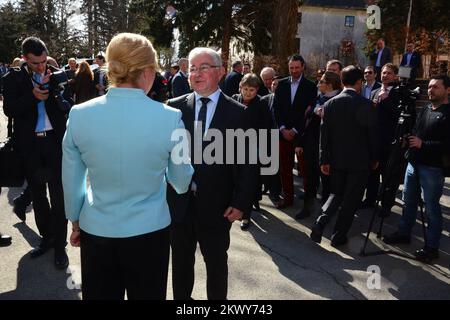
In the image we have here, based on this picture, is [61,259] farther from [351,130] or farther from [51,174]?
[351,130]

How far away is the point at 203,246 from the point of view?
9.99ft

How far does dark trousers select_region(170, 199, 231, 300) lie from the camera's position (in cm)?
302

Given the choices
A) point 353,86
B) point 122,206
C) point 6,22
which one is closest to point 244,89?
point 353,86

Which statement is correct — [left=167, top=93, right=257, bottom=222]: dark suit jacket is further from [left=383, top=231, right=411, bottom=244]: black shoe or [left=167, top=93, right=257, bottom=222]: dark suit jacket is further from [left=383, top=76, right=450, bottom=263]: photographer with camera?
[left=383, top=231, right=411, bottom=244]: black shoe

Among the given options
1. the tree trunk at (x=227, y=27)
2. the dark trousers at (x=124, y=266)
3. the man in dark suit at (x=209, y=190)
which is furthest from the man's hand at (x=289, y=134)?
the tree trunk at (x=227, y=27)

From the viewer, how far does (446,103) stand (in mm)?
4281

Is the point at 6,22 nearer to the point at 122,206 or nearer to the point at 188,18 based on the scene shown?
the point at 188,18

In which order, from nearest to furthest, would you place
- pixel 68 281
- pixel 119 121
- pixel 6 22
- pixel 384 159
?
pixel 119 121 < pixel 68 281 < pixel 384 159 < pixel 6 22

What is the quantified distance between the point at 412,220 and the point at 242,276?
2.24m

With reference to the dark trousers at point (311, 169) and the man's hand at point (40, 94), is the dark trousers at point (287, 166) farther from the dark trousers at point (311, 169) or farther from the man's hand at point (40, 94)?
the man's hand at point (40, 94)

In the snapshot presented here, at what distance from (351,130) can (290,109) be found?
1.55 metres

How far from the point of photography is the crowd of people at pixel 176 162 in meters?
1.88

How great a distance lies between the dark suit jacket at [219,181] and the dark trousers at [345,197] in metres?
2.01

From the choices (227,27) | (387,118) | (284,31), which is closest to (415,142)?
(387,118)
